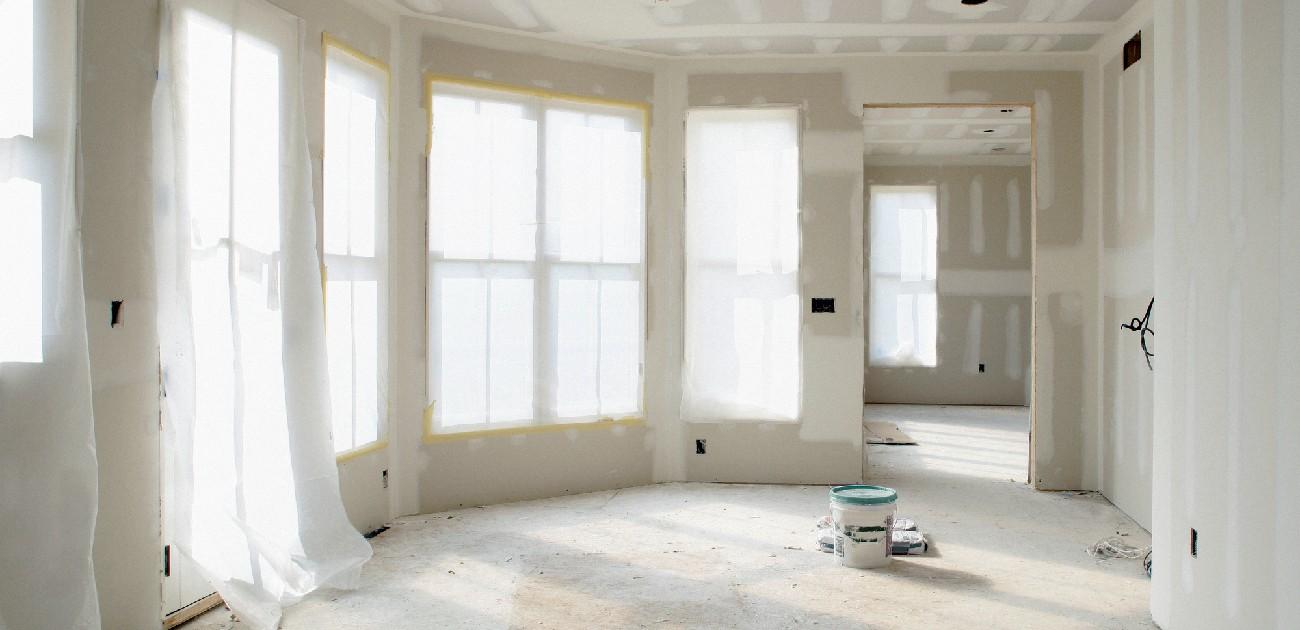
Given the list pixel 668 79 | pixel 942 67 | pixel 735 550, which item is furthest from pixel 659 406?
pixel 942 67

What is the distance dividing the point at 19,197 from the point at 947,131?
7.83 metres

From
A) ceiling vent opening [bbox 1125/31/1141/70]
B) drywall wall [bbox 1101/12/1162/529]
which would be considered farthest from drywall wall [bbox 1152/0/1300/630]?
ceiling vent opening [bbox 1125/31/1141/70]

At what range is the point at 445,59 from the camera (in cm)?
486

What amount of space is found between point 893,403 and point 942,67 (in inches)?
216

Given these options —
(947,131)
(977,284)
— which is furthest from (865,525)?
(977,284)

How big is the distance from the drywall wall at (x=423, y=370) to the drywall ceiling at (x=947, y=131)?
285 centimetres

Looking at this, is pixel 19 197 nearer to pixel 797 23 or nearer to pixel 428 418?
pixel 428 418

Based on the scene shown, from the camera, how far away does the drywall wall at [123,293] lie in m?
2.81

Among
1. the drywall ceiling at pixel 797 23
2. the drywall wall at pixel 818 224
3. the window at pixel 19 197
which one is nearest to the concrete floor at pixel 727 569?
the drywall wall at pixel 818 224

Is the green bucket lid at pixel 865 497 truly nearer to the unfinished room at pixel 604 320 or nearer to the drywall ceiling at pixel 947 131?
the unfinished room at pixel 604 320

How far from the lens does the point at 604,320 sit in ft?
17.7

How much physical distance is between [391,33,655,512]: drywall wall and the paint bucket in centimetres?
187

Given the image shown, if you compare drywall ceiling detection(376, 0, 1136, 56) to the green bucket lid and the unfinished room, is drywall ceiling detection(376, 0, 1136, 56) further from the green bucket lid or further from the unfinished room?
the green bucket lid

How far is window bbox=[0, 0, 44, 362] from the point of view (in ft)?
7.70
